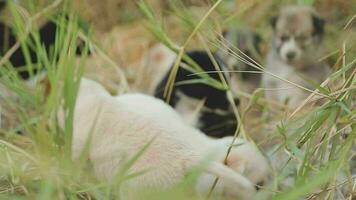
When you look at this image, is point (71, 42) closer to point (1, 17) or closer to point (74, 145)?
point (74, 145)

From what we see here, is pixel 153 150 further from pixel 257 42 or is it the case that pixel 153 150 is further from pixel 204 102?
pixel 257 42

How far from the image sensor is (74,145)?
1513 mm

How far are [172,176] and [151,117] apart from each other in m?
0.17

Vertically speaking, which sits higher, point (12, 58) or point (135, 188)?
point (135, 188)

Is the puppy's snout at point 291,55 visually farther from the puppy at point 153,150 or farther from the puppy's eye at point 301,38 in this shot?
the puppy at point 153,150

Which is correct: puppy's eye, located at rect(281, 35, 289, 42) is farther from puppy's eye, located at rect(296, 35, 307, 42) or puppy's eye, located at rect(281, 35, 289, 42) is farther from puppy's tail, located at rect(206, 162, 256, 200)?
puppy's tail, located at rect(206, 162, 256, 200)

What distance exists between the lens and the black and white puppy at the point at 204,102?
217 cm

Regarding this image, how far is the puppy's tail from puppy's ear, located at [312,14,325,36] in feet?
4.50

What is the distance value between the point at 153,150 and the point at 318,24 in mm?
1429

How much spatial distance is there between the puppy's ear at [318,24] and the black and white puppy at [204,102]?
594mm

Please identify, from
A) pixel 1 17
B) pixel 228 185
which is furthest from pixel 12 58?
pixel 228 185

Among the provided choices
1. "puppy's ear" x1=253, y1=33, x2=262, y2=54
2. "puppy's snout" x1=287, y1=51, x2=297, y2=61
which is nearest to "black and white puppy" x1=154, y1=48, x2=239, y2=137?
"puppy's snout" x1=287, y1=51, x2=297, y2=61

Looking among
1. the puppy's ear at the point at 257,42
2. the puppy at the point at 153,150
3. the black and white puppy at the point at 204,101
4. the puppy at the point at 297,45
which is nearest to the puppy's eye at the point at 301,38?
the puppy at the point at 297,45

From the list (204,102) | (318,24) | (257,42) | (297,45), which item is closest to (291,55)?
(297,45)
